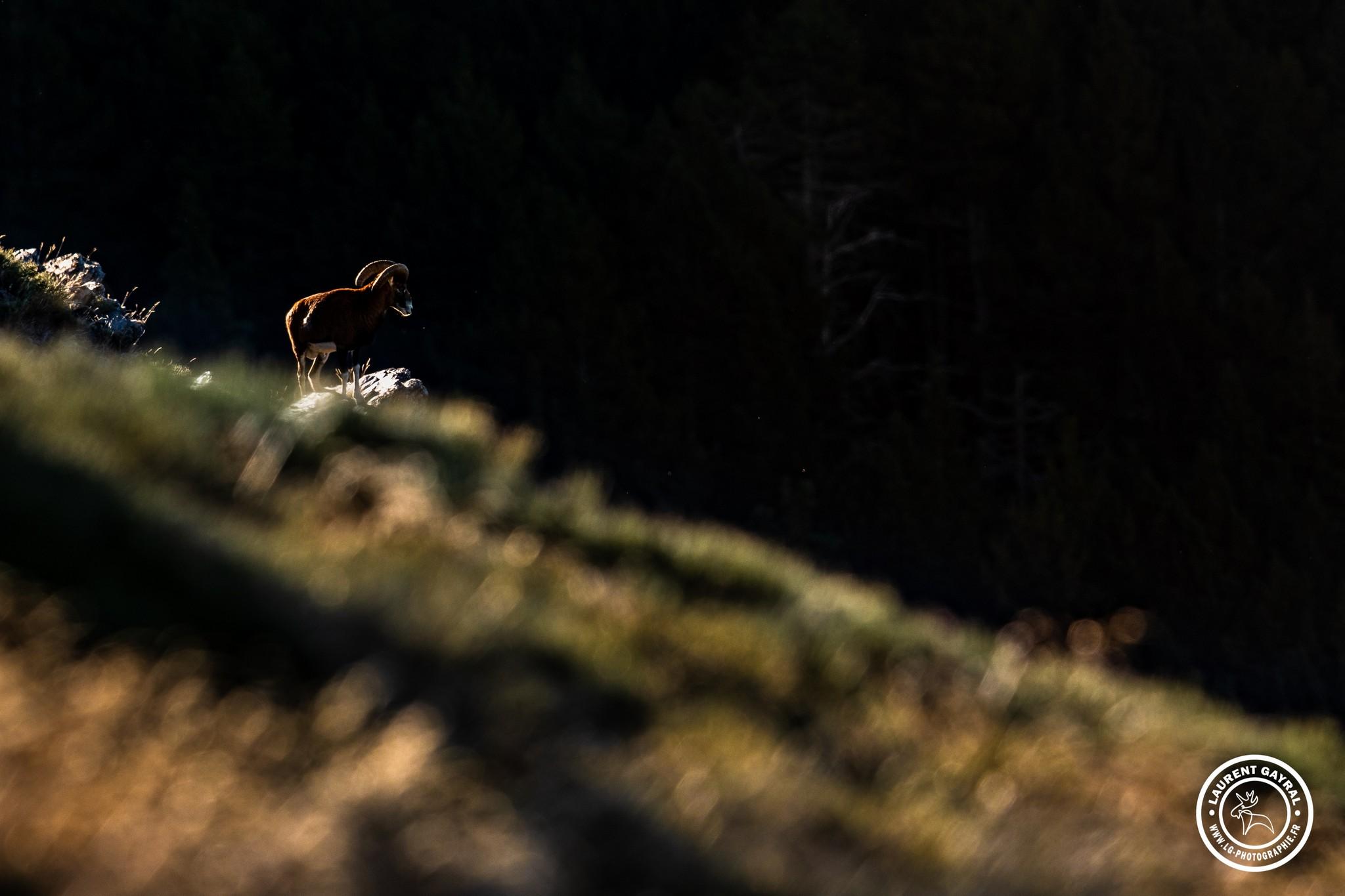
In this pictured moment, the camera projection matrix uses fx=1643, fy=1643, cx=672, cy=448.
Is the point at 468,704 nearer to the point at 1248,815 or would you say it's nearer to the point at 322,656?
the point at 322,656

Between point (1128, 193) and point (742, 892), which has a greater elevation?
point (742, 892)

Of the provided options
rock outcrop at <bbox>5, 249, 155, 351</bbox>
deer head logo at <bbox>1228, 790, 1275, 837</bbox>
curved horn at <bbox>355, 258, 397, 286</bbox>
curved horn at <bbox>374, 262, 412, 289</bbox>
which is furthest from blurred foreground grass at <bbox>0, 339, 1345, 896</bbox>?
rock outcrop at <bbox>5, 249, 155, 351</bbox>

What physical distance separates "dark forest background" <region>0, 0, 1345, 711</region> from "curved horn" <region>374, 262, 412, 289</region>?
25.7 metres

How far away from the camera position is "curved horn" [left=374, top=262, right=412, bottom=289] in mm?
11797

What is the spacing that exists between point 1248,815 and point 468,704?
3652 millimetres

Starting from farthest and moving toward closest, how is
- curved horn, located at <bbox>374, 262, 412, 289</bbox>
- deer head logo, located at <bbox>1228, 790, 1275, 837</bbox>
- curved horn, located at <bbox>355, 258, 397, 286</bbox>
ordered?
curved horn, located at <bbox>355, 258, 397, 286</bbox> → curved horn, located at <bbox>374, 262, 412, 289</bbox> → deer head logo, located at <bbox>1228, 790, 1275, 837</bbox>

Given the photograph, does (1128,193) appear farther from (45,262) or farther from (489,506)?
(489,506)

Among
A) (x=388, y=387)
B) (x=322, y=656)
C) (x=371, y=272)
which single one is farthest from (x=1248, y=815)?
(x=371, y=272)

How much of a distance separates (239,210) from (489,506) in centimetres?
4036

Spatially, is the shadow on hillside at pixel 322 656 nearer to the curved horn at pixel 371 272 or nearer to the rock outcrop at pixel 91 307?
the curved horn at pixel 371 272

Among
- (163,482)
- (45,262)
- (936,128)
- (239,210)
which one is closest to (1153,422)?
(936,128)

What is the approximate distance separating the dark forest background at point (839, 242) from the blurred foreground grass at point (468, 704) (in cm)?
3004

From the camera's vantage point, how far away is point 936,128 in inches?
1812

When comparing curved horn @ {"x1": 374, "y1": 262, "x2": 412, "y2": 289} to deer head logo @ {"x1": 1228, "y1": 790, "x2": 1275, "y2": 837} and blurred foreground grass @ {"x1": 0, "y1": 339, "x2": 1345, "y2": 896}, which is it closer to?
blurred foreground grass @ {"x1": 0, "y1": 339, "x2": 1345, "y2": 896}
